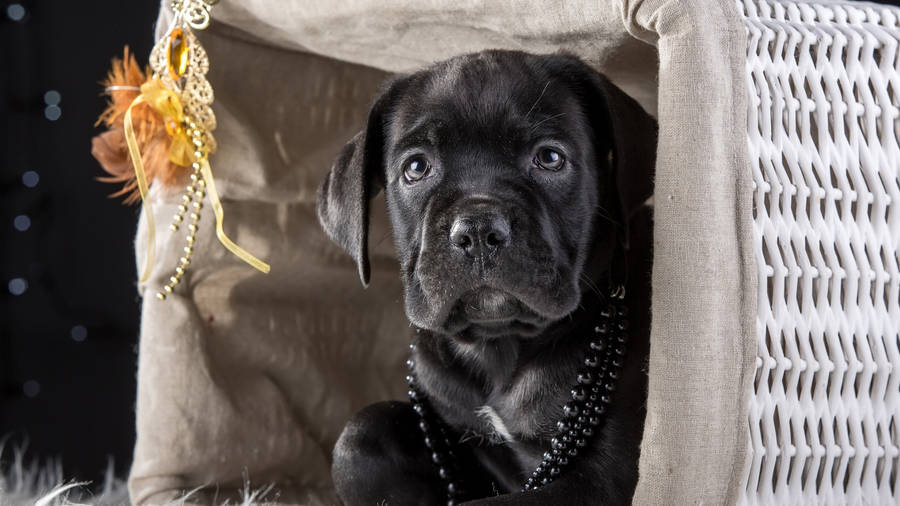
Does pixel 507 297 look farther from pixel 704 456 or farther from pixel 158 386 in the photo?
pixel 158 386

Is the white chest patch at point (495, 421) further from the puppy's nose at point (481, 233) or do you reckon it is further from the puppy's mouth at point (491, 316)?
the puppy's nose at point (481, 233)

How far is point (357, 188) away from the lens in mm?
2023

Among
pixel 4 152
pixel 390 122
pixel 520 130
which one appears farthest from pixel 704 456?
pixel 4 152

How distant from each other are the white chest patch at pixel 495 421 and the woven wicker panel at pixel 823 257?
51 cm

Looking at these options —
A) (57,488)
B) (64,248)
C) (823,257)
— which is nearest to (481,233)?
(823,257)

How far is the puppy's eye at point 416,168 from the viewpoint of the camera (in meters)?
1.92

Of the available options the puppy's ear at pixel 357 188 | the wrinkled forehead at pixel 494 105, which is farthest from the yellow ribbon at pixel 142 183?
the wrinkled forehead at pixel 494 105

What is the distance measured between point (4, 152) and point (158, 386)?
4.04 ft

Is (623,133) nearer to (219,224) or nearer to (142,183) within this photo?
(219,224)

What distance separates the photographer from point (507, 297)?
5.60ft

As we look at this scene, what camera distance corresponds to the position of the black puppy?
5.64ft

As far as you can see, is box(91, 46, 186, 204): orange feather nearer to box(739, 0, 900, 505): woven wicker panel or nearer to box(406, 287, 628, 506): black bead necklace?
box(406, 287, 628, 506): black bead necklace

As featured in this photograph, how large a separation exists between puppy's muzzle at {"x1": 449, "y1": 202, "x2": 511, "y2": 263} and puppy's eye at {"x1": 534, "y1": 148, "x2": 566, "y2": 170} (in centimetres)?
22

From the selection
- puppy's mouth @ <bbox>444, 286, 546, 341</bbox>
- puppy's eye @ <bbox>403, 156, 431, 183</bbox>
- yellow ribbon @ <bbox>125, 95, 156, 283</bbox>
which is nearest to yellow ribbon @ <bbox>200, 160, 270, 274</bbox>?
yellow ribbon @ <bbox>125, 95, 156, 283</bbox>
